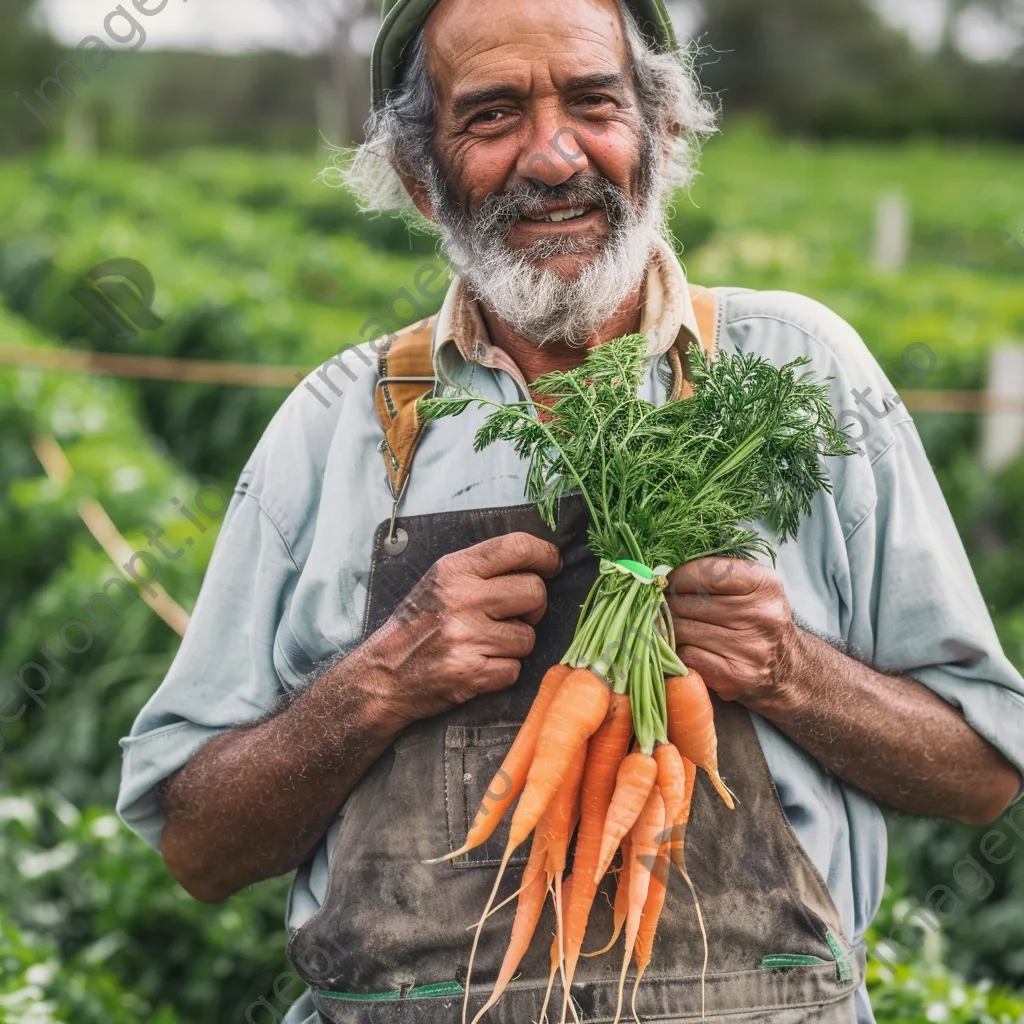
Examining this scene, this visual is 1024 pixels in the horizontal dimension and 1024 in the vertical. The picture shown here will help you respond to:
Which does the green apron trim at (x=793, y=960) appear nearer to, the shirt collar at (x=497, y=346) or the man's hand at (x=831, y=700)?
the man's hand at (x=831, y=700)

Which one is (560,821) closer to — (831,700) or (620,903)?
(620,903)

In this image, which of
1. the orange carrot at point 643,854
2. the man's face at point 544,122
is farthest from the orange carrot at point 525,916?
the man's face at point 544,122

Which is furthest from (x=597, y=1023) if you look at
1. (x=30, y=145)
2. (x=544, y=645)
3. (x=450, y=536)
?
(x=30, y=145)

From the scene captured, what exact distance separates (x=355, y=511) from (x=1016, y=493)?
4.04 meters

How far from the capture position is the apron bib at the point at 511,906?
1.94 metres

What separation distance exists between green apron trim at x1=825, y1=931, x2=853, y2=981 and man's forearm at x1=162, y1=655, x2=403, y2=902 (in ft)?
2.29

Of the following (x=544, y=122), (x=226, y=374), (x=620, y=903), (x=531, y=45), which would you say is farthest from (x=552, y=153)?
(x=226, y=374)

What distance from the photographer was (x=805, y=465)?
1.97 metres

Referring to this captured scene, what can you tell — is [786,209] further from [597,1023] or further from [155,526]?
[597,1023]

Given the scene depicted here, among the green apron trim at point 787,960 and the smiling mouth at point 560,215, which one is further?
the smiling mouth at point 560,215

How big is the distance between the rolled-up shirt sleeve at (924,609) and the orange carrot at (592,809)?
0.43m

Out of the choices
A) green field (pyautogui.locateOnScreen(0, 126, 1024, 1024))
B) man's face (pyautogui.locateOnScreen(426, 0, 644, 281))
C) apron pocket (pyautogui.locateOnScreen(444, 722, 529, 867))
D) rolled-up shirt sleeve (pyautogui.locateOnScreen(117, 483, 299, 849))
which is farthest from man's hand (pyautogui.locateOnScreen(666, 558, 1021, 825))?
green field (pyautogui.locateOnScreen(0, 126, 1024, 1024))

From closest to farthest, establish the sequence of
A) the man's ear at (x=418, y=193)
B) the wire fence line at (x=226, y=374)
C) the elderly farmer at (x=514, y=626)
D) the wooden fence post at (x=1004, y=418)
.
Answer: the elderly farmer at (x=514, y=626)
the man's ear at (x=418, y=193)
the wire fence line at (x=226, y=374)
the wooden fence post at (x=1004, y=418)

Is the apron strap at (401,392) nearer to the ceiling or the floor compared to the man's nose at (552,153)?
nearer to the floor
